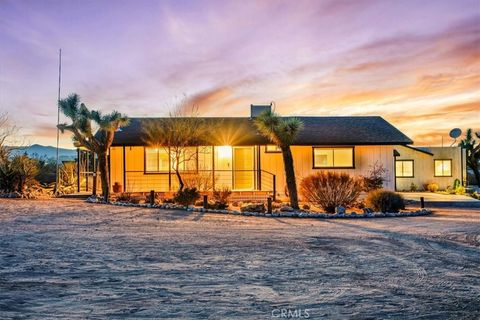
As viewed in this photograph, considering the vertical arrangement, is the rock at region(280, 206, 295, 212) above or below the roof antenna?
below

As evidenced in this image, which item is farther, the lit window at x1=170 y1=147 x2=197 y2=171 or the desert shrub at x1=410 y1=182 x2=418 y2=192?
the desert shrub at x1=410 y1=182 x2=418 y2=192

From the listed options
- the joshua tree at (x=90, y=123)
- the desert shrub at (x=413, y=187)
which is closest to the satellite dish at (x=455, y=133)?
the desert shrub at (x=413, y=187)

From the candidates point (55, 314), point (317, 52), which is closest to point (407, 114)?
point (317, 52)

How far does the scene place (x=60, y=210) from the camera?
12977mm

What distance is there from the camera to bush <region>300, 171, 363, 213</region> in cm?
1428

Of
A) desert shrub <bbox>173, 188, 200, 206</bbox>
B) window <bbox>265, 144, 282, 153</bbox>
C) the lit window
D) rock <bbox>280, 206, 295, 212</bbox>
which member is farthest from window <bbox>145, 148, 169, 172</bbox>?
rock <bbox>280, 206, 295, 212</bbox>

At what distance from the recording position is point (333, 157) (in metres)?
20.6

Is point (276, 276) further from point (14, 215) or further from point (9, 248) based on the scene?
point (14, 215)

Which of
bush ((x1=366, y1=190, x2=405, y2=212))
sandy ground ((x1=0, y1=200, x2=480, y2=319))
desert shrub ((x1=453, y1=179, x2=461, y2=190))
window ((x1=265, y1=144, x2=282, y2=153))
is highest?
window ((x1=265, y1=144, x2=282, y2=153))

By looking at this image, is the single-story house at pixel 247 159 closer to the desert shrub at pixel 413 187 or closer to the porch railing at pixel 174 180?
the porch railing at pixel 174 180

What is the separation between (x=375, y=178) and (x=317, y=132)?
3840 mm

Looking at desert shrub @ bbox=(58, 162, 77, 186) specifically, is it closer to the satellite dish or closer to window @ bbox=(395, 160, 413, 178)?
window @ bbox=(395, 160, 413, 178)

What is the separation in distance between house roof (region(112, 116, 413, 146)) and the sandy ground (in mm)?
9550

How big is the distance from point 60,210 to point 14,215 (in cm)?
154
